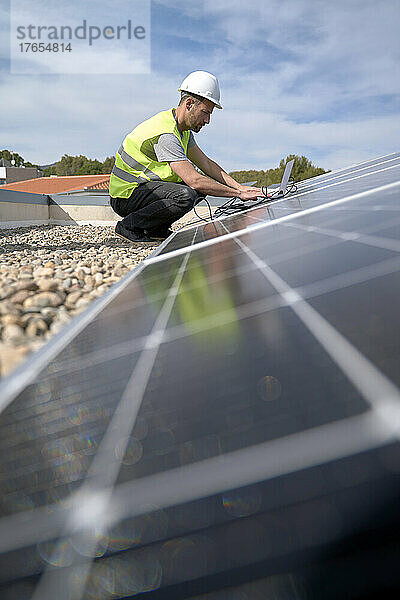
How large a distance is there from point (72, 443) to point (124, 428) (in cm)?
11

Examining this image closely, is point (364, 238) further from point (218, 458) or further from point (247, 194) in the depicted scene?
point (247, 194)

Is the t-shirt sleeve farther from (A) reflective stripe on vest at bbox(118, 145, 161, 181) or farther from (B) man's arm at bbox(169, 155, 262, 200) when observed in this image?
(A) reflective stripe on vest at bbox(118, 145, 161, 181)

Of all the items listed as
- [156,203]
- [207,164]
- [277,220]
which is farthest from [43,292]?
[207,164]

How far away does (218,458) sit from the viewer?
0.74m

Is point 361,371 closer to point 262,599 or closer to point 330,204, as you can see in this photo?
point 262,599

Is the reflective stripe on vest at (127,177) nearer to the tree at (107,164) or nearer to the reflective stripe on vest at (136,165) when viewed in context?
the reflective stripe on vest at (136,165)

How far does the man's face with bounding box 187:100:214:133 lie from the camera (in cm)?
576

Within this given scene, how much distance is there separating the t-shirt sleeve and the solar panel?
182 inches

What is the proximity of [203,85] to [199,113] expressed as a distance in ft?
1.13

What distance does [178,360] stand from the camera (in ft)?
3.86

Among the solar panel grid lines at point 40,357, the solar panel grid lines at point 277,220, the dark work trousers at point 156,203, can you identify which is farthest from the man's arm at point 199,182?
the solar panel grid lines at point 40,357

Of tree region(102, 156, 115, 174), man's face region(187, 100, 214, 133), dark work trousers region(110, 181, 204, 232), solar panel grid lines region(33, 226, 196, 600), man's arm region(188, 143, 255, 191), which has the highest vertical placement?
tree region(102, 156, 115, 174)

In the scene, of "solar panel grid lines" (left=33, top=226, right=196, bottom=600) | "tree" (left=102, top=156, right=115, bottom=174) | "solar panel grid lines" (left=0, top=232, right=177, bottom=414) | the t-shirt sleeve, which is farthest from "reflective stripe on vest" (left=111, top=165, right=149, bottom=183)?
"tree" (left=102, top=156, right=115, bottom=174)

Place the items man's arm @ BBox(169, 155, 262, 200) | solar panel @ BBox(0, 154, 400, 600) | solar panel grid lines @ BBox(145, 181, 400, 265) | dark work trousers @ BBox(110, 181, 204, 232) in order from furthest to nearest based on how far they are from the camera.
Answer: dark work trousers @ BBox(110, 181, 204, 232) < man's arm @ BBox(169, 155, 262, 200) < solar panel grid lines @ BBox(145, 181, 400, 265) < solar panel @ BBox(0, 154, 400, 600)
